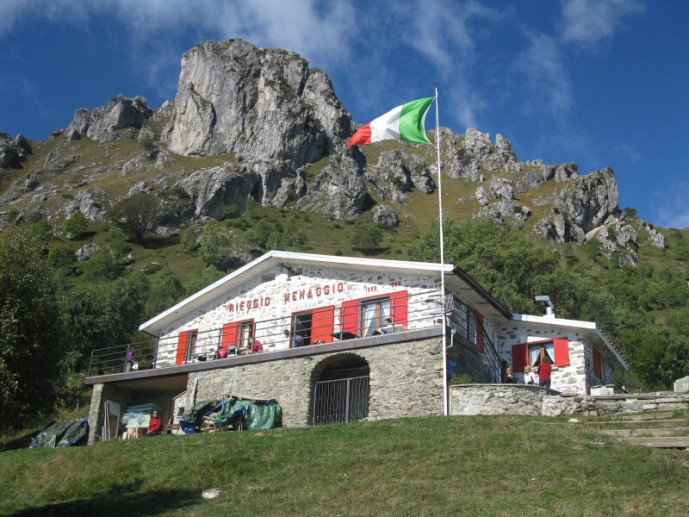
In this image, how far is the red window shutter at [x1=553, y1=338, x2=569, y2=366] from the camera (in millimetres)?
23938

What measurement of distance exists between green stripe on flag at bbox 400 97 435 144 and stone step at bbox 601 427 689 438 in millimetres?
10684

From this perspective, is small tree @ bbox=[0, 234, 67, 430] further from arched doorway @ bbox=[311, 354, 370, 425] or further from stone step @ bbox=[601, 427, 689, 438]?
stone step @ bbox=[601, 427, 689, 438]

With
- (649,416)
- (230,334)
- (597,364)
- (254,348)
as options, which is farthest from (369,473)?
(597,364)

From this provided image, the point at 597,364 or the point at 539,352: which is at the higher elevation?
the point at 539,352

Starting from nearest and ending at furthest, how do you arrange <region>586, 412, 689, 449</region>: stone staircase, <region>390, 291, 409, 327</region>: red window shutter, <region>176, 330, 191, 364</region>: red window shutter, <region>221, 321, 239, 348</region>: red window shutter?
<region>586, 412, 689, 449</region>: stone staircase → <region>390, 291, 409, 327</region>: red window shutter → <region>221, 321, 239, 348</region>: red window shutter → <region>176, 330, 191, 364</region>: red window shutter

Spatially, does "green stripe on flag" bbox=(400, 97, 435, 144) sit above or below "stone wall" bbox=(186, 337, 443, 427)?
above

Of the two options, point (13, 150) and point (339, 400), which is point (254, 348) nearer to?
point (339, 400)

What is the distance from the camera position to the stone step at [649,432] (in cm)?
1420

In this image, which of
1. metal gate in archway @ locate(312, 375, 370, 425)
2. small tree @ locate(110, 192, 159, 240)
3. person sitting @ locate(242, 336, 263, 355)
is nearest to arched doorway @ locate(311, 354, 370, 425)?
metal gate in archway @ locate(312, 375, 370, 425)

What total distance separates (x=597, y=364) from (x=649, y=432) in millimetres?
11887

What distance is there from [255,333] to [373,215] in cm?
10041

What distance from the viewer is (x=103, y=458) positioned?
17.3 m

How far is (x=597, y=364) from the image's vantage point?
25.9m

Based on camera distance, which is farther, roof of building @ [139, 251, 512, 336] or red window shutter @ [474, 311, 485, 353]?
red window shutter @ [474, 311, 485, 353]
